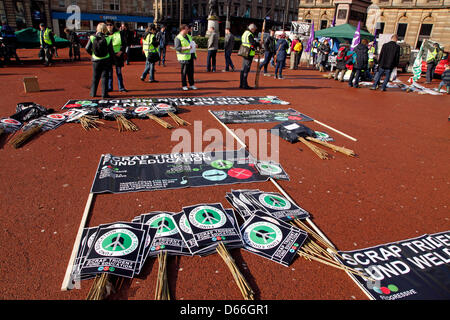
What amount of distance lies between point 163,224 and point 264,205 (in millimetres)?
1314

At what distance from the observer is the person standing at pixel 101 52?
8094mm

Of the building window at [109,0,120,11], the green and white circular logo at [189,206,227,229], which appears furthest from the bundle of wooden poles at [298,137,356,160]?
the building window at [109,0,120,11]

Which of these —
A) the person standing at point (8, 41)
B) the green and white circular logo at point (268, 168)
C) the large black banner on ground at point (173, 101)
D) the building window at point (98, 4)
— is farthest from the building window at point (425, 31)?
the building window at point (98, 4)

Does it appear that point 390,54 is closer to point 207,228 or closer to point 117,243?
point 207,228

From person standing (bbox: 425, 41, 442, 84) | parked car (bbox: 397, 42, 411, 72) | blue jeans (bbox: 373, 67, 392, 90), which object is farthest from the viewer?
parked car (bbox: 397, 42, 411, 72)

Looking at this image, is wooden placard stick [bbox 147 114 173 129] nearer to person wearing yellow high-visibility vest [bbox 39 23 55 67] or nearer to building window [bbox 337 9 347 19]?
person wearing yellow high-visibility vest [bbox 39 23 55 67]

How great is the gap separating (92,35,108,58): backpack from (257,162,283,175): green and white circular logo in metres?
5.99

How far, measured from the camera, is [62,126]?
6.47 m

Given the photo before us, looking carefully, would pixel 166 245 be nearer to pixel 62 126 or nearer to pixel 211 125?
pixel 211 125

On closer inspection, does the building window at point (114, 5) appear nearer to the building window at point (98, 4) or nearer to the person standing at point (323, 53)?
the building window at point (98, 4)

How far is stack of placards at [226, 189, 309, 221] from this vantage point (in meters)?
3.63

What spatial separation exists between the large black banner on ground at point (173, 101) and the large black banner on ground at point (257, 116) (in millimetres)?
1024
